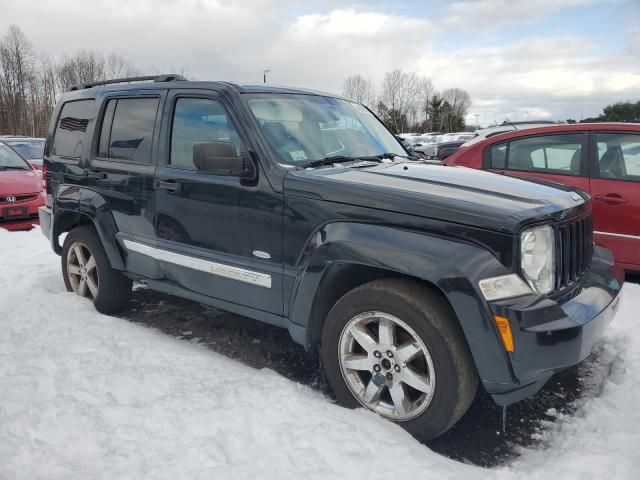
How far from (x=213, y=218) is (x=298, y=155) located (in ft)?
2.35

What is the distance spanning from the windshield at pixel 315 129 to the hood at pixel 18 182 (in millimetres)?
6525

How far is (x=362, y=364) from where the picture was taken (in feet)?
9.62

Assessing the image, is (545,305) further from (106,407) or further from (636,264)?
(636,264)

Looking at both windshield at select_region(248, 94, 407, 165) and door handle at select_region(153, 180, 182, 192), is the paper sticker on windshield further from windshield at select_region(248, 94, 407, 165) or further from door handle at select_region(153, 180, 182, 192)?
door handle at select_region(153, 180, 182, 192)

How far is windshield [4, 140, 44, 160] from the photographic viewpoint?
40.2 feet

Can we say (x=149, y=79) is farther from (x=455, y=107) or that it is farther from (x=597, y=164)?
(x=455, y=107)

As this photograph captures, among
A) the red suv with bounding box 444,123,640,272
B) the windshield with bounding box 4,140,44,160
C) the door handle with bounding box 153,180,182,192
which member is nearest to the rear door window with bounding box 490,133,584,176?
the red suv with bounding box 444,123,640,272

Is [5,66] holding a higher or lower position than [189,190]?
higher

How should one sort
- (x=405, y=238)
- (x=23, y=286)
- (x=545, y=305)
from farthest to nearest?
(x=23, y=286), (x=405, y=238), (x=545, y=305)

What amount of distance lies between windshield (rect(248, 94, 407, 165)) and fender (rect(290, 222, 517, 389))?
2.38 feet

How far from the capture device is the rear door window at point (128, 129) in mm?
4059

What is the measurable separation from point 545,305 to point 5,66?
64.4 meters

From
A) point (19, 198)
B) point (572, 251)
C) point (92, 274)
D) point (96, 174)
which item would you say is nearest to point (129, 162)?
point (96, 174)

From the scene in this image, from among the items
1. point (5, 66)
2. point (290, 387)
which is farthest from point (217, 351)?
point (5, 66)
